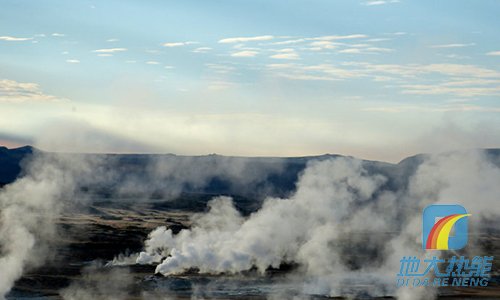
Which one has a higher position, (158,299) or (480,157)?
(480,157)

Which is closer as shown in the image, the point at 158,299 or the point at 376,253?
the point at 158,299

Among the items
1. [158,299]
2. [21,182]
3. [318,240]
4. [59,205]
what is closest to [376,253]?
[318,240]

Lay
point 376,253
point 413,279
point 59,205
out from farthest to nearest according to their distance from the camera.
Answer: point 59,205 → point 376,253 → point 413,279

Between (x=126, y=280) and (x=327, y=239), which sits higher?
(x=327, y=239)

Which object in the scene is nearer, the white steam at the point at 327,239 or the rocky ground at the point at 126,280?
the rocky ground at the point at 126,280

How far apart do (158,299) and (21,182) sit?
6118cm

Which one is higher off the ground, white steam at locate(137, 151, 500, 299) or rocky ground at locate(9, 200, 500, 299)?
white steam at locate(137, 151, 500, 299)

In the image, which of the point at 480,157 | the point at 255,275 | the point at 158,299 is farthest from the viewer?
the point at 480,157

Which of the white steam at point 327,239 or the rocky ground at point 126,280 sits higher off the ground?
the white steam at point 327,239

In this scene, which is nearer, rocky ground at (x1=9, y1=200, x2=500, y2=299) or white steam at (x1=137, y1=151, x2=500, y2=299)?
rocky ground at (x1=9, y1=200, x2=500, y2=299)

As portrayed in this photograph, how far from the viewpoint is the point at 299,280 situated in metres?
72.8

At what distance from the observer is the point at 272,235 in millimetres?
91250

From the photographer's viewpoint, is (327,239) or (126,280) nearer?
(126,280)

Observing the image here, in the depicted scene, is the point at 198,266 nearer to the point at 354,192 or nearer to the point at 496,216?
the point at 354,192
